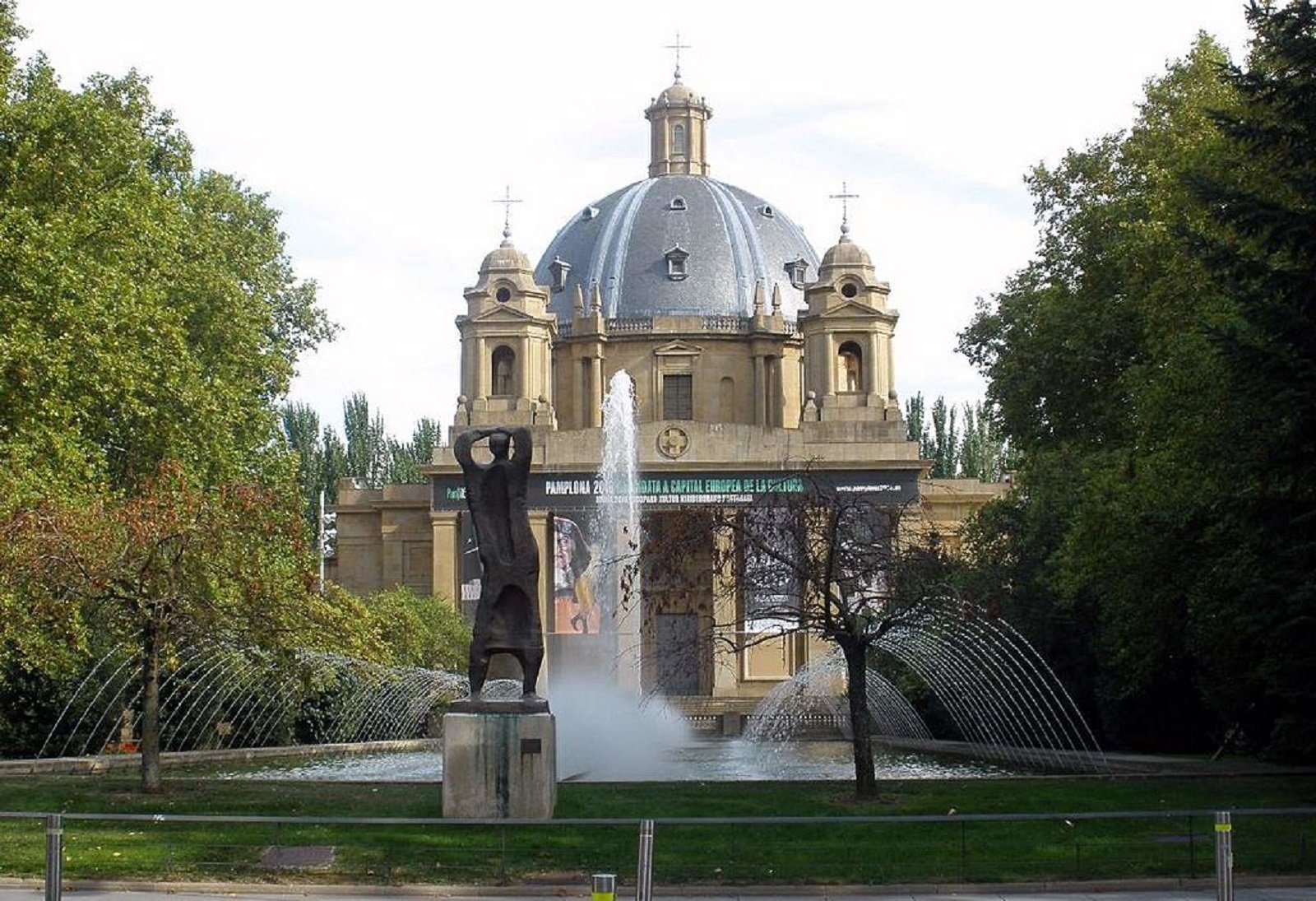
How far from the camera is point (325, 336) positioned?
63000mm

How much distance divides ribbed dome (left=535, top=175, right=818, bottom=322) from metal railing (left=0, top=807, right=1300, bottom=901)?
92.3m

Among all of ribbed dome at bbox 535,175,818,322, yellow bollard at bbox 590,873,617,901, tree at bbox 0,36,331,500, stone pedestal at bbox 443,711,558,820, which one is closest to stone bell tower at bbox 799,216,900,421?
ribbed dome at bbox 535,175,818,322

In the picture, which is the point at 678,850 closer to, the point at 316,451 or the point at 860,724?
the point at 860,724

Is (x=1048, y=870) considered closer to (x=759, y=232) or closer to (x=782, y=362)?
(x=782, y=362)

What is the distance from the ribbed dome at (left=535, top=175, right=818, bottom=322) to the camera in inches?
4498

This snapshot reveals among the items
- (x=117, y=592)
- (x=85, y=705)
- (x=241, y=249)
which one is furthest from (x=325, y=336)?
(x=117, y=592)

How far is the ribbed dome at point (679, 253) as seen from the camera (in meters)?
114

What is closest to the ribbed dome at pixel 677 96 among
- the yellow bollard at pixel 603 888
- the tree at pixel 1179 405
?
the tree at pixel 1179 405

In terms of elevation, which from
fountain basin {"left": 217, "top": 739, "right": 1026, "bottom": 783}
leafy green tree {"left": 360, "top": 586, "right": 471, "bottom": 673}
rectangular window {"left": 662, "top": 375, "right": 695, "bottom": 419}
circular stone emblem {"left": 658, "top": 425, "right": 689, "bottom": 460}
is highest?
rectangular window {"left": 662, "top": 375, "right": 695, "bottom": 419}

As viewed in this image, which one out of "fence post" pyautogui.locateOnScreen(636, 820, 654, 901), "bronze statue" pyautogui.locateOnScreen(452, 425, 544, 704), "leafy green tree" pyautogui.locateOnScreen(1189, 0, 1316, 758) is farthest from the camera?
"bronze statue" pyautogui.locateOnScreen(452, 425, 544, 704)

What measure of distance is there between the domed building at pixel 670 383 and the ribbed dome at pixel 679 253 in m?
0.13

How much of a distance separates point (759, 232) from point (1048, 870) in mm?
101513

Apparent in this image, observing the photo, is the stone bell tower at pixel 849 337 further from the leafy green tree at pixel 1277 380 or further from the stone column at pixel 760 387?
the leafy green tree at pixel 1277 380

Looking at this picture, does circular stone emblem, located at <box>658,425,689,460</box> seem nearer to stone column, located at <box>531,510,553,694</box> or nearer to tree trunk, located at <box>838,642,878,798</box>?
stone column, located at <box>531,510,553,694</box>
